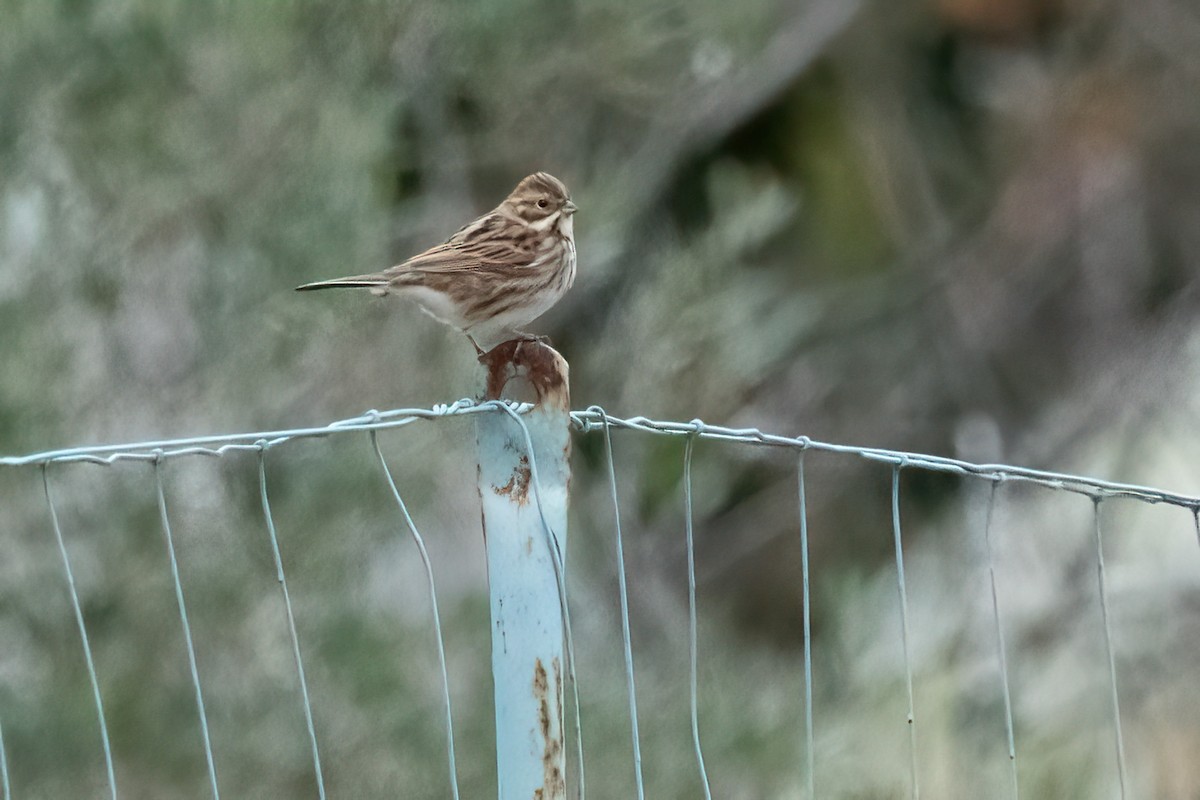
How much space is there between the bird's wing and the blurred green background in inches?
35.7

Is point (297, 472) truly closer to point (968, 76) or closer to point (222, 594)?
point (222, 594)

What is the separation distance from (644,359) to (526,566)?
3.61 metres

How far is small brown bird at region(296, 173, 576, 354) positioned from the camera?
162 inches

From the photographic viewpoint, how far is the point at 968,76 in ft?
29.3

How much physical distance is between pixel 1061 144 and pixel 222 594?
575 centimetres

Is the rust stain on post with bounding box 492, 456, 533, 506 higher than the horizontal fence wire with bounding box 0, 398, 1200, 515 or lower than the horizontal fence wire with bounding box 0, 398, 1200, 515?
lower

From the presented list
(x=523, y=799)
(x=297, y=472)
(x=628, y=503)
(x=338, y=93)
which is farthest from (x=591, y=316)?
(x=523, y=799)

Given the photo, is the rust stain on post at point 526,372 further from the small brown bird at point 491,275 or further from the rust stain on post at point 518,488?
the small brown bird at point 491,275

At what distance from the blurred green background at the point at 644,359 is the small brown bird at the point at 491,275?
87 centimetres

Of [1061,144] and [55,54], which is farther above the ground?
[1061,144]

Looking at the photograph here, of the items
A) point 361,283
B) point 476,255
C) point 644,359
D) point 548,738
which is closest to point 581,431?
point 548,738

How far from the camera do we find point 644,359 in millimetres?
6129

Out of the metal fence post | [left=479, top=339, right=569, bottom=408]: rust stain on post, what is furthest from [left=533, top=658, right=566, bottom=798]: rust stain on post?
[left=479, top=339, right=569, bottom=408]: rust stain on post

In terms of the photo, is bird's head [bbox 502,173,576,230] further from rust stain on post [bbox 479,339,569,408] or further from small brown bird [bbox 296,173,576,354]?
rust stain on post [bbox 479,339,569,408]
